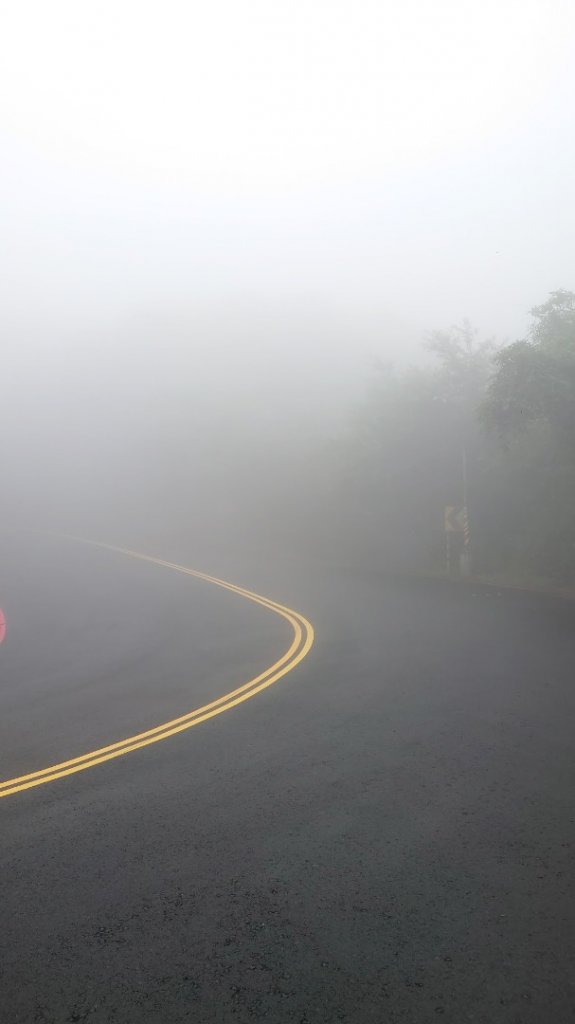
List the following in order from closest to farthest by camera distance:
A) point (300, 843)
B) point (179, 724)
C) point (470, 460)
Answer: point (300, 843)
point (179, 724)
point (470, 460)

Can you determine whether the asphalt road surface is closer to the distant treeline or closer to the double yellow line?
the double yellow line

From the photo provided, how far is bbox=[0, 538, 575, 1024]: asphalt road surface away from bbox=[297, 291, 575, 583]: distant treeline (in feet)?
25.9

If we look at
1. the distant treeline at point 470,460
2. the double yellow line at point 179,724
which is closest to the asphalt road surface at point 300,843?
the double yellow line at point 179,724

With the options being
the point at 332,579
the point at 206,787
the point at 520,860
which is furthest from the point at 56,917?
the point at 332,579

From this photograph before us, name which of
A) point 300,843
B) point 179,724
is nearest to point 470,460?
point 179,724

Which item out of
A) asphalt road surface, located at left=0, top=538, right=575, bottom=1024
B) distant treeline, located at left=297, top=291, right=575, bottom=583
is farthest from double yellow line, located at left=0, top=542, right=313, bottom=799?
distant treeline, located at left=297, top=291, right=575, bottom=583

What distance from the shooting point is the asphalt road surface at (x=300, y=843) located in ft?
11.3

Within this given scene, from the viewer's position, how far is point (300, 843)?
192 inches

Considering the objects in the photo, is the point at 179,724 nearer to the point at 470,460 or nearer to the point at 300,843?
the point at 300,843

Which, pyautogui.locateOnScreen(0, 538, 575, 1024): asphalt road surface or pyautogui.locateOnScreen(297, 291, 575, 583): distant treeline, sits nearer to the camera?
pyautogui.locateOnScreen(0, 538, 575, 1024): asphalt road surface

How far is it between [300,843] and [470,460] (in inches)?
839

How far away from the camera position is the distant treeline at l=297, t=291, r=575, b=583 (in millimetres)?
17062

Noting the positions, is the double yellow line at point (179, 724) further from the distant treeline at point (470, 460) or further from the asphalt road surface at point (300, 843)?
the distant treeline at point (470, 460)

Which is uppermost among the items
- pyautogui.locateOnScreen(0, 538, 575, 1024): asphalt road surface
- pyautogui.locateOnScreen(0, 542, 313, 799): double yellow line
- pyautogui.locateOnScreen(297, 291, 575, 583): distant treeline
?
pyautogui.locateOnScreen(297, 291, 575, 583): distant treeline
